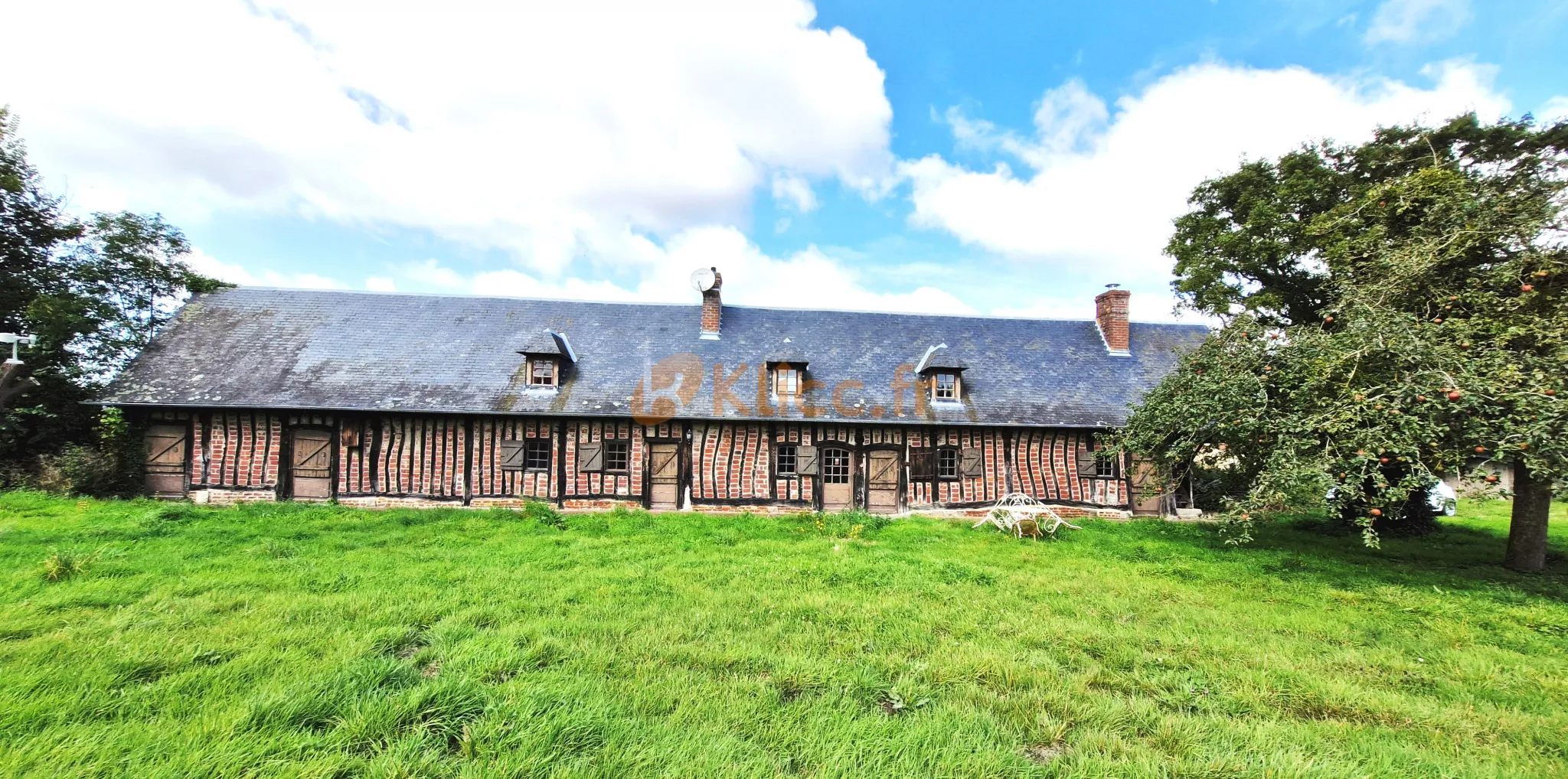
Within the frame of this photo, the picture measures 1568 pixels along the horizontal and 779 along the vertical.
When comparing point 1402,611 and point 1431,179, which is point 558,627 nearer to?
point 1402,611

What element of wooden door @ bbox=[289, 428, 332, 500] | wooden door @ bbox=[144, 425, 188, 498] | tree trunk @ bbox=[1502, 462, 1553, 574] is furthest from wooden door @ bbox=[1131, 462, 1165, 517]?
wooden door @ bbox=[144, 425, 188, 498]

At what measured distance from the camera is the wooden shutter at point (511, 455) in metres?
12.4

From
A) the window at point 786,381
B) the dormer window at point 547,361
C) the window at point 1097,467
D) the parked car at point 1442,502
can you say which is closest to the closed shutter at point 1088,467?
the window at point 1097,467

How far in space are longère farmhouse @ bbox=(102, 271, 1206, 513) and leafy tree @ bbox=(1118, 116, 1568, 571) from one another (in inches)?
124

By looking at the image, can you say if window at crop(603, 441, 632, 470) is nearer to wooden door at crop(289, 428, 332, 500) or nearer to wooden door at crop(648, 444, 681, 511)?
wooden door at crop(648, 444, 681, 511)

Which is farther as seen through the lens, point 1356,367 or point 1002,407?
point 1002,407

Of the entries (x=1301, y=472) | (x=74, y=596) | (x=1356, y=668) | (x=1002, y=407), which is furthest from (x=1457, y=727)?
(x=74, y=596)

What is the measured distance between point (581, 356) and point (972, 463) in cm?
959

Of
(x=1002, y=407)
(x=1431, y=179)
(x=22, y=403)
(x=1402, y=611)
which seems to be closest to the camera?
(x=1402, y=611)

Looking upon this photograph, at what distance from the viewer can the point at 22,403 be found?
12.3m

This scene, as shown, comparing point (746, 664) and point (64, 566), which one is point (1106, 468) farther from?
point (64, 566)

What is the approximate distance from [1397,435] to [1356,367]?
111 centimetres

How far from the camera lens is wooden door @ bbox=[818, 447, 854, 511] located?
12891 mm

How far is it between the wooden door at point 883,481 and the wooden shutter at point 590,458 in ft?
19.3
